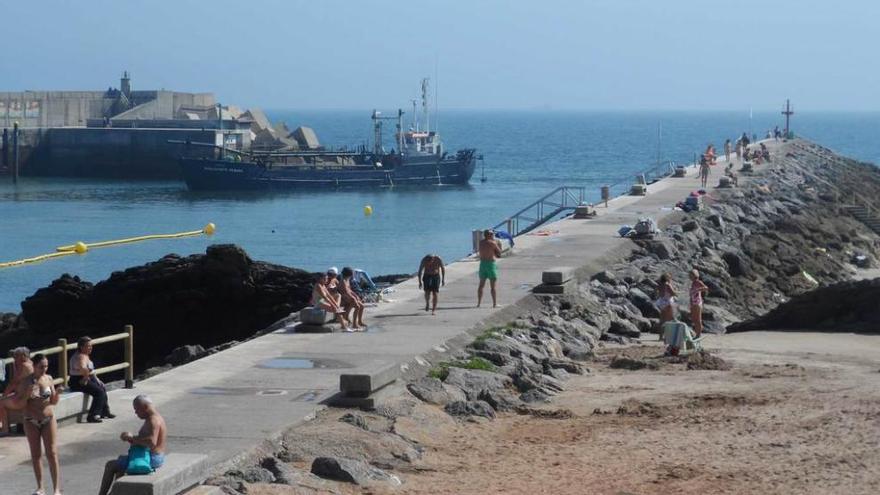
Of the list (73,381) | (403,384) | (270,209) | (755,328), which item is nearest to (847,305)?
(755,328)

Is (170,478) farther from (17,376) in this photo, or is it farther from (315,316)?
(315,316)

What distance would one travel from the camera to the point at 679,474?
48.3ft

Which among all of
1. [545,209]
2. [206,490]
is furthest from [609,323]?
[545,209]

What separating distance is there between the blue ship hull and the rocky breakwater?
200 ft

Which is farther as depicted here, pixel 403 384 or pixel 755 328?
pixel 755 328

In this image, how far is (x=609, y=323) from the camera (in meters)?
24.8

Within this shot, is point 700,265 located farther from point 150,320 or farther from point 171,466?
point 171,466

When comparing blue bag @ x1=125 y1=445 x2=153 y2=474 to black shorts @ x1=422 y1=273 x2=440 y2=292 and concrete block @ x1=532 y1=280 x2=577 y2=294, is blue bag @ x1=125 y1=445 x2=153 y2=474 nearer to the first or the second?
black shorts @ x1=422 y1=273 x2=440 y2=292

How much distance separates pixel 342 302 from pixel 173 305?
27.1ft

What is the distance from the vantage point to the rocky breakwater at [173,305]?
28375 millimetres

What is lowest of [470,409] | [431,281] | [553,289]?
[470,409]

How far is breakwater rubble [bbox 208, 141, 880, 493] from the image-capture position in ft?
47.3

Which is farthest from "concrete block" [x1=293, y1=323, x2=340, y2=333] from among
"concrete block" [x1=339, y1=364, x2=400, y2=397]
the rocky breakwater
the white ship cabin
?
the white ship cabin

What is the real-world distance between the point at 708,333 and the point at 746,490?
37.7ft
